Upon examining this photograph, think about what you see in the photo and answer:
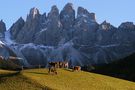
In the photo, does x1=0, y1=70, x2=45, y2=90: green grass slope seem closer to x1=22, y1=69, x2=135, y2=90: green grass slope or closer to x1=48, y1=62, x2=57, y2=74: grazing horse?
x1=22, y1=69, x2=135, y2=90: green grass slope

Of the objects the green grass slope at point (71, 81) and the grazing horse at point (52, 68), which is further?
the grazing horse at point (52, 68)

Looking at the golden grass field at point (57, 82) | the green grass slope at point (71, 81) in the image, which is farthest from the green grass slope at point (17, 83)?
the green grass slope at point (71, 81)

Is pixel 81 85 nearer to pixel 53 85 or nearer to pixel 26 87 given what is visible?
pixel 53 85

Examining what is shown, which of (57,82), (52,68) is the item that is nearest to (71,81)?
(57,82)

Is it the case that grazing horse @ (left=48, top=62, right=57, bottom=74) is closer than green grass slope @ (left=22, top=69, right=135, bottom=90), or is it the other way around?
green grass slope @ (left=22, top=69, right=135, bottom=90)

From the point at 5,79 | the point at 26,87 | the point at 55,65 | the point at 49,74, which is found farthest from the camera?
the point at 55,65

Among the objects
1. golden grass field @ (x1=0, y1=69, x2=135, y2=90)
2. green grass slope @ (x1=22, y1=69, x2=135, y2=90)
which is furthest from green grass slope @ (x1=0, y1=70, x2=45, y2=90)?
green grass slope @ (x1=22, y1=69, x2=135, y2=90)

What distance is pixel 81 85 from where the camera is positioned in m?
75.0

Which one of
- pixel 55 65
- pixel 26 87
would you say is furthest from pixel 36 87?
pixel 55 65

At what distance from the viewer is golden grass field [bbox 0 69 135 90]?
69000 mm

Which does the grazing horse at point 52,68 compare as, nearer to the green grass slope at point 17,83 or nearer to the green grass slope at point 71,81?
the green grass slope at point 71,81

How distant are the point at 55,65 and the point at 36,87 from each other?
19.2 metres

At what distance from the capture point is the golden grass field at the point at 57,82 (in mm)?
69000

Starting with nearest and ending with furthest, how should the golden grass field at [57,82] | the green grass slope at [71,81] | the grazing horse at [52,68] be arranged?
1. the golden grass field at [57,82]
2. the green grass slope at [71,81]
3. the grazing horse at [52,68]
